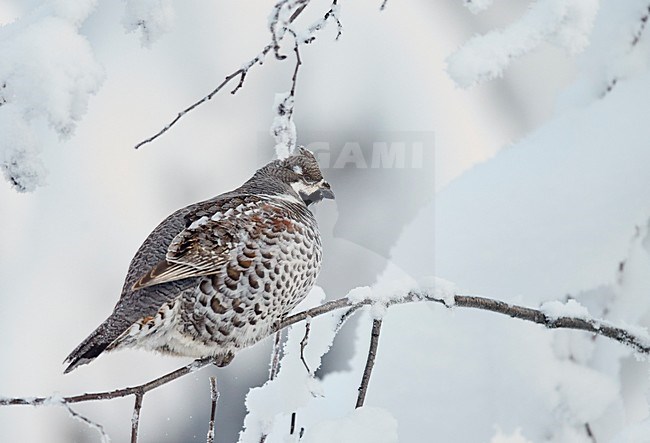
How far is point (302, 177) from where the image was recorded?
282 centimetres

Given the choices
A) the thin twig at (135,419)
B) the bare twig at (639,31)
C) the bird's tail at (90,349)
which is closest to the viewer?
the thin twig at (135,419)

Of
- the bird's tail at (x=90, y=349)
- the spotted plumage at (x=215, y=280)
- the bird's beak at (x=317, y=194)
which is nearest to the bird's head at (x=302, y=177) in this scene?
the bird's beak at (x=317, y=194)

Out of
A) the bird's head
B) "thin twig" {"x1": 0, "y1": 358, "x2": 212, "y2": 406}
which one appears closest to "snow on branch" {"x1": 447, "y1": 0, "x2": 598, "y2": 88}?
Answer: "thin twig" {"x1": 0, "y1": 358, "x2": 212, "y2": 406}

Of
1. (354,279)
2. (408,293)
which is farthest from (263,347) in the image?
(408,293)

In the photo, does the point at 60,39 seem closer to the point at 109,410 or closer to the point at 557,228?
the point at 557,228

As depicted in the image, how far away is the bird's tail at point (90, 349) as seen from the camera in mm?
1900

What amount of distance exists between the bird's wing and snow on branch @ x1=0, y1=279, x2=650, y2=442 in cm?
25

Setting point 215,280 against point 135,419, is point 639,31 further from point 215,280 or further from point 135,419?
point 135,419

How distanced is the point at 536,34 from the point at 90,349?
124 cm

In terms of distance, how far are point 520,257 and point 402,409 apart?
591 mm

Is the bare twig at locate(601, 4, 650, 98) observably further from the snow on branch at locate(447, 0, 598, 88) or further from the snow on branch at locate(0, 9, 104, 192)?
the snow on branch at locate(0, 9, 104, 192)

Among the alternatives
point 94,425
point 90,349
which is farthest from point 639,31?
point 94,425

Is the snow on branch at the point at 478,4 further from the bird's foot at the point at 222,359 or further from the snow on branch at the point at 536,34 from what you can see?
the bird's foot at the point at 222,359

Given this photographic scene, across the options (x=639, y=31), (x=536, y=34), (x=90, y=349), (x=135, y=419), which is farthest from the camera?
(x=639, y=31)
